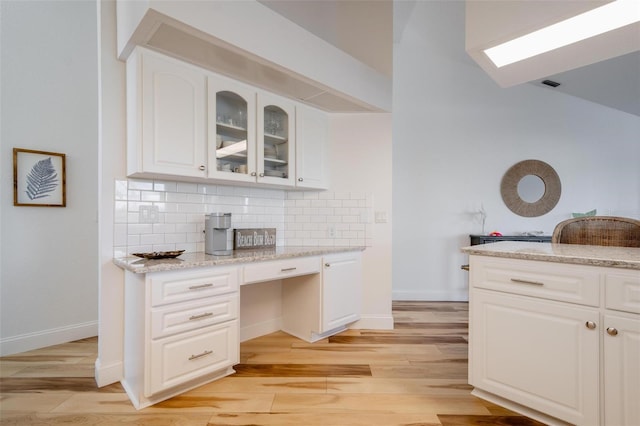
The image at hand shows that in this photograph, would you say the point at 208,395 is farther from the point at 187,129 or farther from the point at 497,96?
the point at 497,96

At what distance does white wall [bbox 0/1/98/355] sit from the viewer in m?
2.36

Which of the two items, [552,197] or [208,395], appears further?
[552,197]

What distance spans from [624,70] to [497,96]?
127 cm

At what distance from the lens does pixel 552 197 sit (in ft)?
13.4

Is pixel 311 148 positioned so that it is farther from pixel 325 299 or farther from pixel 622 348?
pixel 622 348

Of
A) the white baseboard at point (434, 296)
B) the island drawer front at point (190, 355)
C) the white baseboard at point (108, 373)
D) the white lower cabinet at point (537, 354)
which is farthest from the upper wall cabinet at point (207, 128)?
the white baseboard at point (434, 296)

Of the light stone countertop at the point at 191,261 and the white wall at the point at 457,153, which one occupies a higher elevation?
the white wall at the point at 457,153

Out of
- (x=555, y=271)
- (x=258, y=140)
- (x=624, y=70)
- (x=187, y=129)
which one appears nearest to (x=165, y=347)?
(x=187, y=129)

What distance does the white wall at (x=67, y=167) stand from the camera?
2361 mm

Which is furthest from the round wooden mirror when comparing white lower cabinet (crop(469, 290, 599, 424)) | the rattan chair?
white lower cabinet (crop(469, 290, 599, 424))

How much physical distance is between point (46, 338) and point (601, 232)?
4304 mm

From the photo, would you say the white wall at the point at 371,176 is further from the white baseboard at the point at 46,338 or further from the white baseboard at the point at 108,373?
the white baseboard at the point at 46,338

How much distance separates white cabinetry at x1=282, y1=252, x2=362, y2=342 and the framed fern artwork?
2138mm

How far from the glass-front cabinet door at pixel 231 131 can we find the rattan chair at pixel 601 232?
2349mm
